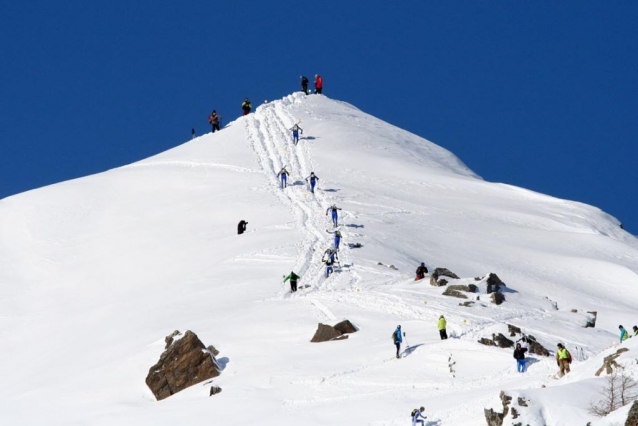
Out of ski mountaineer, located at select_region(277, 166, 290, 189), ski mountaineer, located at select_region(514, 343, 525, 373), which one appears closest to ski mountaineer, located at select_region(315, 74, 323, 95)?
ski mountaineer, located at select_region(277, 166, 290, 189)

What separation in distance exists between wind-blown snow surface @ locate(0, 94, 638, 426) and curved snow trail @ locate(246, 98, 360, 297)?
17 cm

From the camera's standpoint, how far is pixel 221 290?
45938 millimetres

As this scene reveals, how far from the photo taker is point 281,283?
149ft

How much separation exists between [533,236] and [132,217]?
21.9m

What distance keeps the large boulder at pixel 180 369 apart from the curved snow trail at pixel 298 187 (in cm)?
848

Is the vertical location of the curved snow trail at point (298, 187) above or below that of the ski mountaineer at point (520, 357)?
above

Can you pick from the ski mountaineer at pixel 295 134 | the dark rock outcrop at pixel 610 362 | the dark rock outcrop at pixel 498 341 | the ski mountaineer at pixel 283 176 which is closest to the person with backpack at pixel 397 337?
the dark rock outcrop at pixel 498 341

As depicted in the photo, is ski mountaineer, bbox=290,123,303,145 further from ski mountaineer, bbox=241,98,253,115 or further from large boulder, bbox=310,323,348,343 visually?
large boulder, bbox=310,323,348,343

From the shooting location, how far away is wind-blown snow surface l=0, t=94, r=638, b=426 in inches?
1278

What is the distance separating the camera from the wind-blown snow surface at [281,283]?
1278 inches

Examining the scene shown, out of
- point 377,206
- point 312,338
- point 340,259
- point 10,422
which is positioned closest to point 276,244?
point 340,259

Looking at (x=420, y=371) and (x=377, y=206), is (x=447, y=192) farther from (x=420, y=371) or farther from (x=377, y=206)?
(x=420, y=371)

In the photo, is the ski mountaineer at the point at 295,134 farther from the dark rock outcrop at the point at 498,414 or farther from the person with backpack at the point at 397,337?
the dark rock outcrop at the point at 498,414

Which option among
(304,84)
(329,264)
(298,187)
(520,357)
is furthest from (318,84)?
(520,357)
